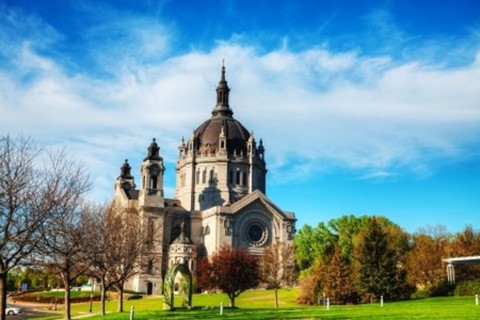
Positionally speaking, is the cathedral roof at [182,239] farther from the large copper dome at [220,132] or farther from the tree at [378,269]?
the tree at [378,269]

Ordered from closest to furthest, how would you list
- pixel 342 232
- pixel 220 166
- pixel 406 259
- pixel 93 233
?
pixel 93 233 < pixel 406 259 < pixel 342 232 < pixel 220 166

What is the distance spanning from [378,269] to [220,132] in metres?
49.0

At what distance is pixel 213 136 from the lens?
92.8 meters

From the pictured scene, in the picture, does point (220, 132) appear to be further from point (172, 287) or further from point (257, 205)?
point (172, 287)

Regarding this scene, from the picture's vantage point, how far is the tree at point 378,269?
4756cm

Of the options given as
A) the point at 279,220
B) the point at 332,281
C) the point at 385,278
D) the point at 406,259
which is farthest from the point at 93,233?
the point at 279,220

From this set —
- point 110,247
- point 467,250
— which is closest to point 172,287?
point 110,247

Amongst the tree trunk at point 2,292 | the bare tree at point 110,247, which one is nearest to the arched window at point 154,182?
the bare tree at point 110,247

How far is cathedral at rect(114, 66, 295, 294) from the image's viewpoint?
76938mm

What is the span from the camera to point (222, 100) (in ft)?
331

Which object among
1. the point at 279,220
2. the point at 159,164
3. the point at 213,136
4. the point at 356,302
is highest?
the point at 213,136

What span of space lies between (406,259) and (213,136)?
4285cm

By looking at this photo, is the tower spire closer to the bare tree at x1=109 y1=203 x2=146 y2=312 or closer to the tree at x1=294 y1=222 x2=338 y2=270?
the tree at x1=294 y1=222 x2=338 y2=270

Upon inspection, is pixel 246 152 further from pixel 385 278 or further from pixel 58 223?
pixel 58 223
